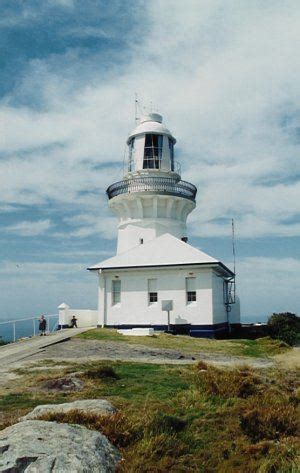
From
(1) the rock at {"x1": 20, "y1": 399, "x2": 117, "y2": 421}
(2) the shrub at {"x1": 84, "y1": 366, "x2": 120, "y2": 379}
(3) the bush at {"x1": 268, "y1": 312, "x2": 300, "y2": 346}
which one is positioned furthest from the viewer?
(3) the bush at {"x1": 268, "y1": 312, "x2": 300, "y2": 346}

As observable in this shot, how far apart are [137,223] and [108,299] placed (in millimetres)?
6494

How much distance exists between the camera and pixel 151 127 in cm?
3403

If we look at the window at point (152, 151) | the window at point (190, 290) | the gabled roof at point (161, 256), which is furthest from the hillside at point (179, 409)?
the window at point (152, 151)

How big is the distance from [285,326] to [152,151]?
14.6m

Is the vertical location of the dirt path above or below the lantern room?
below

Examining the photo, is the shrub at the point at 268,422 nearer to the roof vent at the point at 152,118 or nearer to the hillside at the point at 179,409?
the hillside at the point at 179,409

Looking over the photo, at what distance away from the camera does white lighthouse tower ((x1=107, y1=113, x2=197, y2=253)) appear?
31.8 meters

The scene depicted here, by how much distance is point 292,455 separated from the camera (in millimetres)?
6727

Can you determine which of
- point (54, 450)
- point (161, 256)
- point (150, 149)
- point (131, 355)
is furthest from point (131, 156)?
point (54, 450)

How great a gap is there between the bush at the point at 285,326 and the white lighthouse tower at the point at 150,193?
8.13 metres

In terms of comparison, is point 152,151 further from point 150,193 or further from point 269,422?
point 269,422

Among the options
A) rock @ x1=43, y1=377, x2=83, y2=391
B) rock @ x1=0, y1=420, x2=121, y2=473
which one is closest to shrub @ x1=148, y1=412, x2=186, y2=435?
rock @ x1=0, y1=420, x2=121, y2=473

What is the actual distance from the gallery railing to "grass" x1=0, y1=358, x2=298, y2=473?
65.3 feet

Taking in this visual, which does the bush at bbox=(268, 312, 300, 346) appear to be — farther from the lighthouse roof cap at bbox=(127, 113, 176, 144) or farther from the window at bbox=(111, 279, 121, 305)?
the lighthouse roof cap at bbox=(127, 113, 176, 144)
